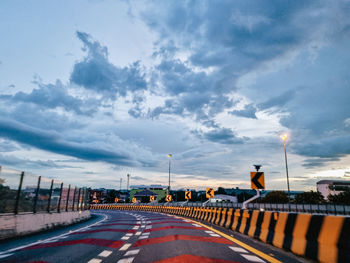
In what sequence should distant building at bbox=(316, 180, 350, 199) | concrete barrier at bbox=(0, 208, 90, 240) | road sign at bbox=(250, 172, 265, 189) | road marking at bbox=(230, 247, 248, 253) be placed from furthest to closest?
distant building at bbox=(316, 180, 350, 199)
road sign at bbox=(250, 172, 265, 189)
concrete barrier at bbox=(0, 208, 90, 240)
road marking at bbox=(230, 247, 248, 253)

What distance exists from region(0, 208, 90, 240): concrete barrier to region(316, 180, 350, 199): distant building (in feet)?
471

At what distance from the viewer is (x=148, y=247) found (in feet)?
22.2

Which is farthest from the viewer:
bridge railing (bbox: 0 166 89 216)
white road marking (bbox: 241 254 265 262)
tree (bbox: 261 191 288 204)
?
tree (bbox: 261 191 288 204)

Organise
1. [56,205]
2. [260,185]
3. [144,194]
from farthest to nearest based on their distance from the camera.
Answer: [144,194], [56,205], [260,185]

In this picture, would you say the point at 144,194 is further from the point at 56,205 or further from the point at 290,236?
the point at 290,236

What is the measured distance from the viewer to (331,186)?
131500mm

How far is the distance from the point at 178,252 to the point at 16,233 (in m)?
6.86

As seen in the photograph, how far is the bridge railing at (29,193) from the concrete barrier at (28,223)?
301 mm

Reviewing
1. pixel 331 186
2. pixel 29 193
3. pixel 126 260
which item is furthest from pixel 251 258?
pixel 331 186

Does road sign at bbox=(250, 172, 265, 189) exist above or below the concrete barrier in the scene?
above

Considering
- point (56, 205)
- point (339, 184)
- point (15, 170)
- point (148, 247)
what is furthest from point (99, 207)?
point (339, 184)

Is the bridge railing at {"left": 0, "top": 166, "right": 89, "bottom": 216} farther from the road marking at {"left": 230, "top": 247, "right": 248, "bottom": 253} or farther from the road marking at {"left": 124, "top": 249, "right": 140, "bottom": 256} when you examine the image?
the road marking at {"left": 230, "top": 247, "right": 248, "bottom": 253}

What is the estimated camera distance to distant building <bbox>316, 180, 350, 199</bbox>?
130m

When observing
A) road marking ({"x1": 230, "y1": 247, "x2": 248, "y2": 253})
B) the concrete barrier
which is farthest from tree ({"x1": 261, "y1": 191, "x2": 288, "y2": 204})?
road marking ({"x1": 230, "y1": 247, "x2": 248, "y2": 253})
